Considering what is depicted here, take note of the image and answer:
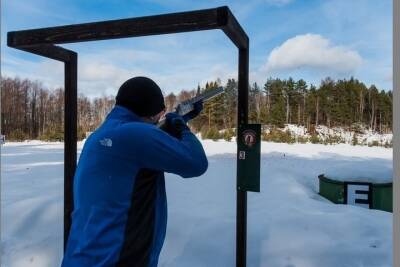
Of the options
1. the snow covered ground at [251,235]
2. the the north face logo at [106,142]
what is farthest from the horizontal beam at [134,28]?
the snow covered ground at [251,235]

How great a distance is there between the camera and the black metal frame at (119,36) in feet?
6.69

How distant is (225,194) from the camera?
5.73 meters

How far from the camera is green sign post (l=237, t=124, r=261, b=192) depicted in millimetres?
2355

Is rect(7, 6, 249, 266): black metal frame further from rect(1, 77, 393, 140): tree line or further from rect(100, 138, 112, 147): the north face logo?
rect(1, 77, 393, 140): tree line

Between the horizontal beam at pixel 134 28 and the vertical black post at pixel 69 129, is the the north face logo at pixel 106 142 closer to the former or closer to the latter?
the horizontal beam at pixel 134 28

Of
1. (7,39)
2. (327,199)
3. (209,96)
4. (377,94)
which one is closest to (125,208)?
(209,96)

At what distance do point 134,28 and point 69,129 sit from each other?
1067 mm

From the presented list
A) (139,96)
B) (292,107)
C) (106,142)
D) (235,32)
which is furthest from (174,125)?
(292,107)

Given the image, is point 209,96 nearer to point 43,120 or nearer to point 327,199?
point 327,199

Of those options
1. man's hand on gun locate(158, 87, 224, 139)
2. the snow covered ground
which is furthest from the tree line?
man's hand on gun locate(158, 87, 224, 139)

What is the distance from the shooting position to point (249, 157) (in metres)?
2.39

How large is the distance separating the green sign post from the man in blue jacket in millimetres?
1034

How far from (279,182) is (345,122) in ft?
98.4

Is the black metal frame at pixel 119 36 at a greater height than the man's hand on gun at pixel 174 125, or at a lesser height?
greater
